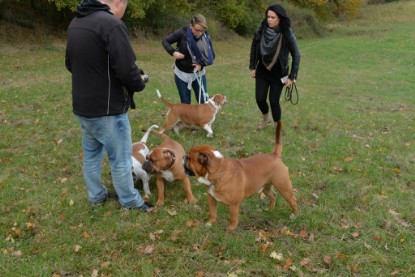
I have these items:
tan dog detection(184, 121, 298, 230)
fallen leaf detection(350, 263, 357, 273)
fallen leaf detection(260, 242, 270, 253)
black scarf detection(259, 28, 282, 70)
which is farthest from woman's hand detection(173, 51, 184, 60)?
fallen leaf detection(350, 263, 357, 273)

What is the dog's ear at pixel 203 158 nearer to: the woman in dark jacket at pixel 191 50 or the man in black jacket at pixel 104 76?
the man in black jacket at pixel 104 76

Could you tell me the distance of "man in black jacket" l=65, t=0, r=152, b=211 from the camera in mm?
4145

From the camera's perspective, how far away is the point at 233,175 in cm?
475

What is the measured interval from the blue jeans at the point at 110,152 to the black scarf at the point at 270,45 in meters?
3.78

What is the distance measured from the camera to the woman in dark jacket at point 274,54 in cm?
738

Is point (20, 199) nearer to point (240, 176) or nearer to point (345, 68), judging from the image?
point (240, 176)

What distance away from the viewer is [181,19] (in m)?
31.0

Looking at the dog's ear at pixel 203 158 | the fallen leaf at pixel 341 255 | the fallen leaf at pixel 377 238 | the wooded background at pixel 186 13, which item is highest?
the dog's ear at pixel 203 158

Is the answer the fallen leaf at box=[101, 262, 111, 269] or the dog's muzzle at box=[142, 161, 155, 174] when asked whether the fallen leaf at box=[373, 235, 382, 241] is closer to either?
the dog's muzzle at box=[142, 161, 155, 174]

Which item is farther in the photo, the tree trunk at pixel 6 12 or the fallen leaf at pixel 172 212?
the tree trunk at pixel 6 12

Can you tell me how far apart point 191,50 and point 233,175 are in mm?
4027

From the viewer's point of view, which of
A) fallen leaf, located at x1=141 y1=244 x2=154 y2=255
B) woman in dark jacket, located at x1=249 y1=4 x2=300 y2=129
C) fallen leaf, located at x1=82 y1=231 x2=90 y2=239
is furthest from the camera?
woman in dark jacket, located at x1=249 y1=4 x2=300 y2=129

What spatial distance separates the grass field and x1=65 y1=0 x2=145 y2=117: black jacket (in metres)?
1.65

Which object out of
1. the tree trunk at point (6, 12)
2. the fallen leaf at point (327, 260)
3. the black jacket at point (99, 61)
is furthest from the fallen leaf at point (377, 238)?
the tree trunk at point (6, 12)
